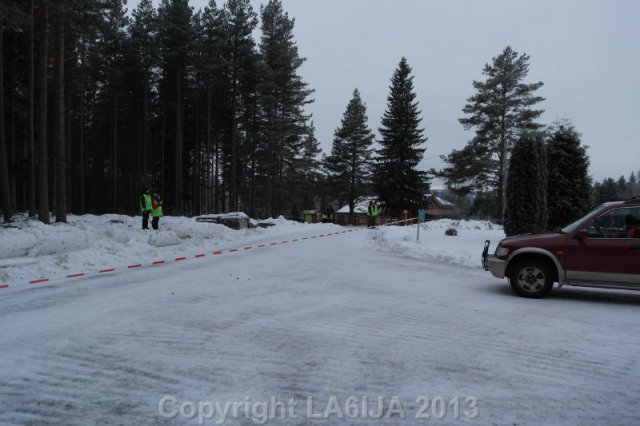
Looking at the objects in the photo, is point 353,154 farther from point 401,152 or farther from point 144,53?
point 144,53

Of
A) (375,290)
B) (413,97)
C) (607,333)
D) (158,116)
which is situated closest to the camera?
(607,333)

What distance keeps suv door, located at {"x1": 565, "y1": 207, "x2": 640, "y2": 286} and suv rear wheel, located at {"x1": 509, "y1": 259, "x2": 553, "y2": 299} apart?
1.23 feet

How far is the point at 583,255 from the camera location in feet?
23.9

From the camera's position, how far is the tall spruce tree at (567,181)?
1900 cm

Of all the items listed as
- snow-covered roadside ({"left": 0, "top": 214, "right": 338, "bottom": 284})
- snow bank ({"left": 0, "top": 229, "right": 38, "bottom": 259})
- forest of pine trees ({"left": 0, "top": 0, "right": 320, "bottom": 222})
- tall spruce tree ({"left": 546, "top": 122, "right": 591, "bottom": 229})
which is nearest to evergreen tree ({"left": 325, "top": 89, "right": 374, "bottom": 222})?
forest of pine trees ({"left": 0, "top": 0, "right": 320, "bottom": 222})

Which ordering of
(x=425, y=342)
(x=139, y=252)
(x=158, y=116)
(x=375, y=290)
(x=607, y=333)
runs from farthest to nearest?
(x=158, y=116) < (x=139, y=252) < (x=375, y=290) < (x=607, y=333) < (x=425, y=342)

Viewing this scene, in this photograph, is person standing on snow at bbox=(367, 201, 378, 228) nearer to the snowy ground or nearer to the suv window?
the snowy ground

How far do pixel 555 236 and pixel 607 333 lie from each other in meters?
2.59

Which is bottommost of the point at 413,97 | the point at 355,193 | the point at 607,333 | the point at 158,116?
the point at 607,333

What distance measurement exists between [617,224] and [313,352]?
6.32 m

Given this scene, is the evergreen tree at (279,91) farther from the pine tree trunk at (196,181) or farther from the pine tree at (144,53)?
the pine tree at (144,53)

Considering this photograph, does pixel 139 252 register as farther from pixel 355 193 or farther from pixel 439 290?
pixel 355 193

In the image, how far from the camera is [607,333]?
5359 millimetres

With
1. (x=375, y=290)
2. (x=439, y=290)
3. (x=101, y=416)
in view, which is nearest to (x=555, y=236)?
(x=439, y=290)
